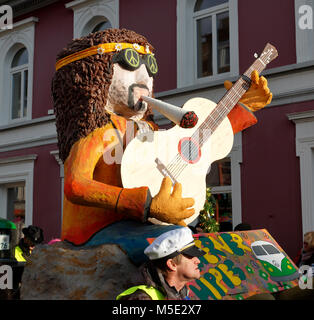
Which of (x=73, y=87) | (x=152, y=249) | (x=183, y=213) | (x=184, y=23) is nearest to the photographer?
(x=152, y=249)

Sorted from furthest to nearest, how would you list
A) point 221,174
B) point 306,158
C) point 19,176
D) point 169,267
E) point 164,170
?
1. point 19,176
2. point 221,174
3. point 306,158
4. point 164,170
5. point 169,267

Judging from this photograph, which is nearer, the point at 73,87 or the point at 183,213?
the point at 183,213

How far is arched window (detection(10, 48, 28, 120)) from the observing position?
10953 mm

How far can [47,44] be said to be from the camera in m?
10.3

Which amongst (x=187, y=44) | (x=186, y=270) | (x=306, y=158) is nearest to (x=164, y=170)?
(x=186, y=270)

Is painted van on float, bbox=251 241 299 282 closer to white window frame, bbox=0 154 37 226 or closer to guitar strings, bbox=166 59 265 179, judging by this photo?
guitar strings, bbox=166 59 265 179

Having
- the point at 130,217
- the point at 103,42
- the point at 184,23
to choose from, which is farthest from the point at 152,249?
the point at 184,23

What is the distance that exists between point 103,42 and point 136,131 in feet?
1.88

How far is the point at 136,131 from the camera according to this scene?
9.29ft

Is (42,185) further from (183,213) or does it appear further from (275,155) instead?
(183,213)

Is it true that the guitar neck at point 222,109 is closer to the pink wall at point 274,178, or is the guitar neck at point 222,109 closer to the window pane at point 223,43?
the pink wall at point 274,178

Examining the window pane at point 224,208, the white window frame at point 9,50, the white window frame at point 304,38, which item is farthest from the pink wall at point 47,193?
the white window frame at point 304,38

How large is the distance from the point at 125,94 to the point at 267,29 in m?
4.82

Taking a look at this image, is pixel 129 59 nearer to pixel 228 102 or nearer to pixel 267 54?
pixel 228 102
